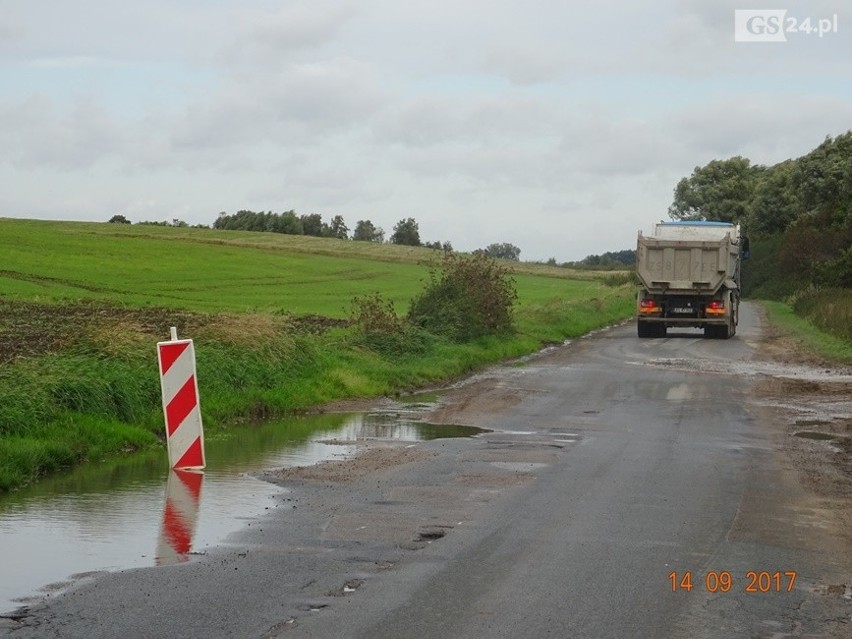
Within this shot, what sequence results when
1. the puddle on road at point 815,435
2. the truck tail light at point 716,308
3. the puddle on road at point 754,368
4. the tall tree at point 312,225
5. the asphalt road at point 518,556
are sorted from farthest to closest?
the tall tree at point 312,225 → the truck tail light at point 716,308 → the puddle on road at point 754,368 → the puddle on road at point 815,435 → the asphalt road at point 518,556

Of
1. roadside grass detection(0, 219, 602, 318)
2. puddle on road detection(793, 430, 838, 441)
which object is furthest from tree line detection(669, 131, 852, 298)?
puddle on road detection(793, 430, 838, 441)

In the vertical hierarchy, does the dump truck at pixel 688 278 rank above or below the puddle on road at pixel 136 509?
above

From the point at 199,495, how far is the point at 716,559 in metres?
4.69

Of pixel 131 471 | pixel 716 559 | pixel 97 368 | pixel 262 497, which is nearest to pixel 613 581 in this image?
pixel 716 559

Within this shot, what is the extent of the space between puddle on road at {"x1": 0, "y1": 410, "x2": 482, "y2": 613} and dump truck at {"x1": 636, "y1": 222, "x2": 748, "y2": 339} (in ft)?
78.5

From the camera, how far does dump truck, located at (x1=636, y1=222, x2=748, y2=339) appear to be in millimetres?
38500

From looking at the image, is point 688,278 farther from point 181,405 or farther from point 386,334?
point 181,405

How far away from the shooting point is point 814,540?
31.1ft

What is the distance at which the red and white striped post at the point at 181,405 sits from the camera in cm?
1273

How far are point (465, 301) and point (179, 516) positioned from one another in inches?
911

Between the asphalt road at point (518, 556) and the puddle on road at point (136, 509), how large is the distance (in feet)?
1.03

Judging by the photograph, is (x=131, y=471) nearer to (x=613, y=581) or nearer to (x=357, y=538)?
(x=357, y=538)

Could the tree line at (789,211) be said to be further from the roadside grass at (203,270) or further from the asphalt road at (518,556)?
the asphalt road at (518,556)

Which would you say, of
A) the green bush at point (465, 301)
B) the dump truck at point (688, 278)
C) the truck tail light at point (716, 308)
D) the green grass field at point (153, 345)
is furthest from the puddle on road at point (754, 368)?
the truck tail light at point (716, 308)
